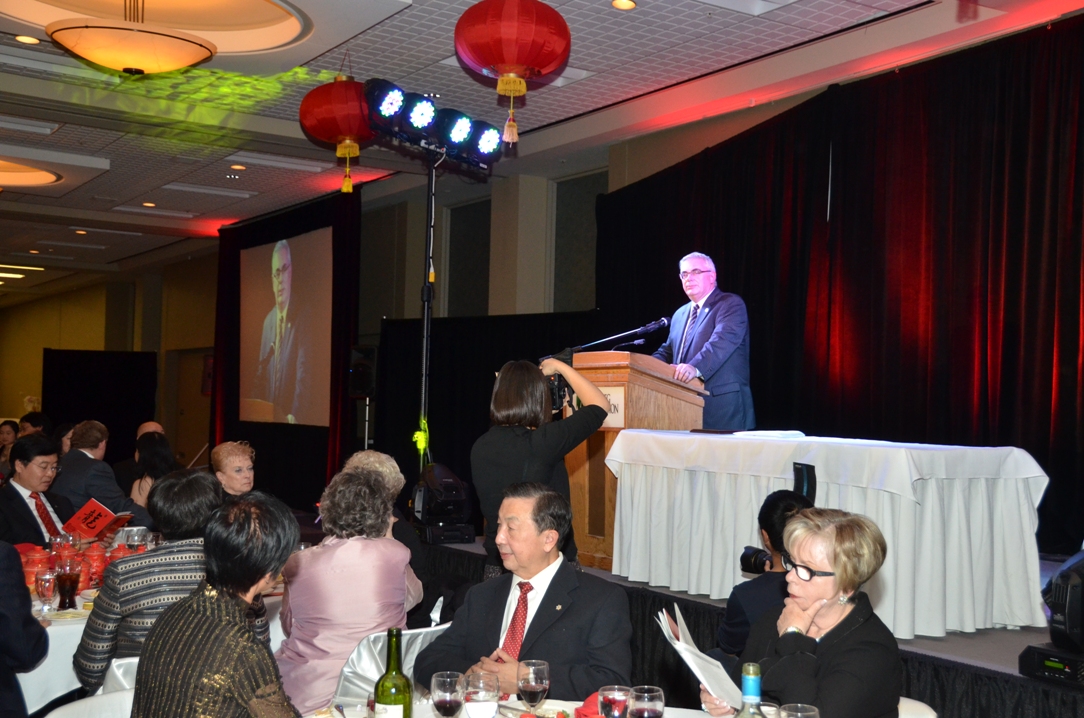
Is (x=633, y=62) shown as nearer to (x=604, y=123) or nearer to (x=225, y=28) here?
(x=604, y=123)

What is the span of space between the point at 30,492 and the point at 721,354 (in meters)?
3.76

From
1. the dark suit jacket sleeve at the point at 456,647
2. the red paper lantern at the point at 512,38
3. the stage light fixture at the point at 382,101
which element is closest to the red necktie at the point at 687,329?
the red paper lantern at the point at 512,38

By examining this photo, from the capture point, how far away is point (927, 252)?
18.9 feet

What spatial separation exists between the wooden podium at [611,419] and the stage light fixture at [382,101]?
211 cm

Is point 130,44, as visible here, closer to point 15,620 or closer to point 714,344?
point 15,620

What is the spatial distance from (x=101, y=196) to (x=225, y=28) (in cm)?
558

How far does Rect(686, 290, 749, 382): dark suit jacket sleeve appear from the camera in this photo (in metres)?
5.78

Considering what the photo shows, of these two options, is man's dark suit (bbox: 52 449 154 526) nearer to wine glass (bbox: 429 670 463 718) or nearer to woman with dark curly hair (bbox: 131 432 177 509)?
woman with dark curly hair (bbox: 131 432 177 509)

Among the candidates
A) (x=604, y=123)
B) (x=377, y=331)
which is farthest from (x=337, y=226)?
(x=604, y=123)

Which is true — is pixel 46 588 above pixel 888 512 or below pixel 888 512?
below

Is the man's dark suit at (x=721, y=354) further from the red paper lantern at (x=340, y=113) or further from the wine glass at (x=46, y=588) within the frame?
the wine glass at (x=46, y=588)

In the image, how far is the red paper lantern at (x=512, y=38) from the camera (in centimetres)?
449

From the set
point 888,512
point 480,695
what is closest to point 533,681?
point 480,695

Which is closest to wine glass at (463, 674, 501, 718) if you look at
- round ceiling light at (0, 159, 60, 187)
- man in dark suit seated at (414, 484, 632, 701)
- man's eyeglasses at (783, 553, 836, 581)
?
man in dark suit seated at (414, 484, 632, 701)
